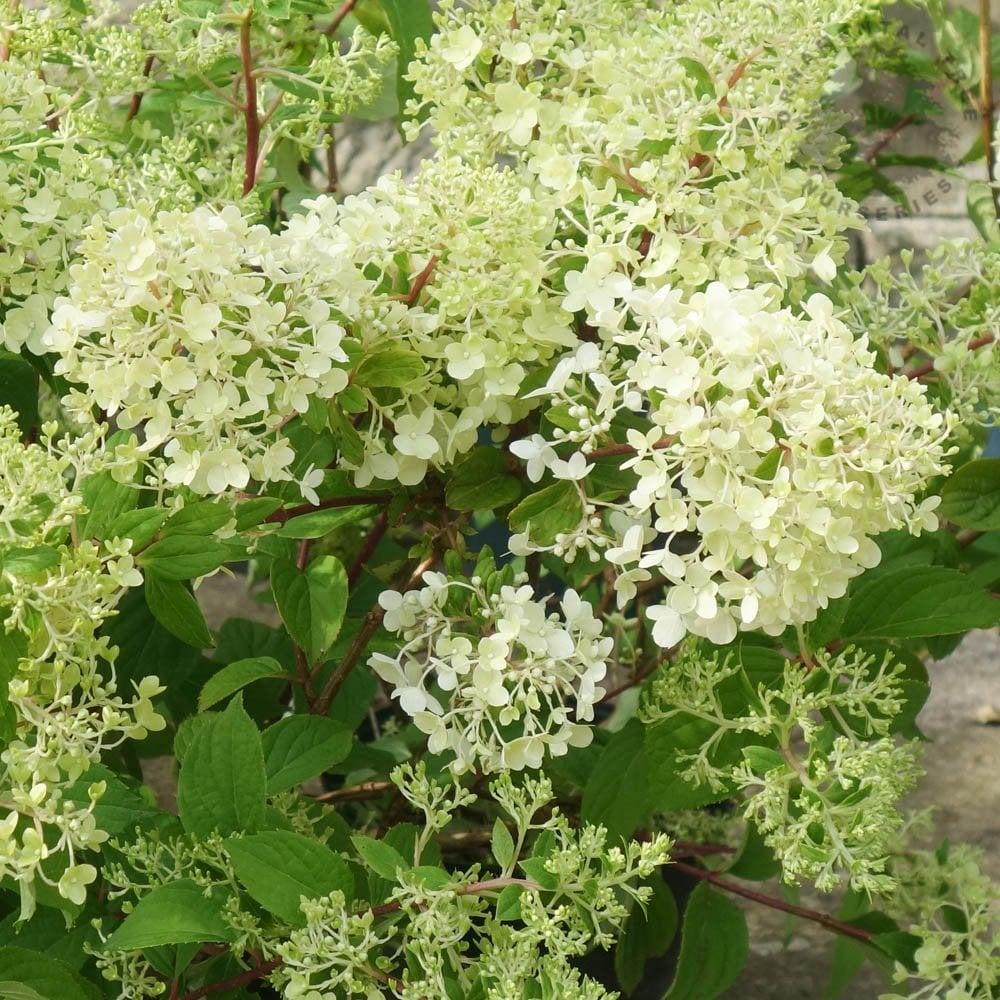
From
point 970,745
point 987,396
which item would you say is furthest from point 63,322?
point 970,745

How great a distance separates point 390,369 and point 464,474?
0.32 feet

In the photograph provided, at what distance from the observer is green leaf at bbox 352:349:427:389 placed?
2.38 ft

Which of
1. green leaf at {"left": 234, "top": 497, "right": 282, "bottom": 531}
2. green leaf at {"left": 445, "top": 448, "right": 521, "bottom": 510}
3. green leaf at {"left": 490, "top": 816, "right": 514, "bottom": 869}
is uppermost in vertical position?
green leaf at {"left": 234, "top": 497, "right": 282, "bottom": 531}

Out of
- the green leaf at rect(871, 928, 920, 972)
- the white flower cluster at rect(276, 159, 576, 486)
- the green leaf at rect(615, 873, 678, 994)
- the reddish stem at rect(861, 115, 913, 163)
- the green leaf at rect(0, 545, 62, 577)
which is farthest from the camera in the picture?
the reddish stem at rect(861, 115, 913, 163)

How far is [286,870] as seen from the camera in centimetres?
70

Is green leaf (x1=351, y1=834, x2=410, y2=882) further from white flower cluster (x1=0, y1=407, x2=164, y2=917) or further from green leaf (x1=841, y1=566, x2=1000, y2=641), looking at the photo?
green leaf (x1=841, y1=566, x2=1000, y2=641)

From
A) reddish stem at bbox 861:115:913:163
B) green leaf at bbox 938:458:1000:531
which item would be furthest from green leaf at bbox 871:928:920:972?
reddish stem at bbox 861:115:913:163

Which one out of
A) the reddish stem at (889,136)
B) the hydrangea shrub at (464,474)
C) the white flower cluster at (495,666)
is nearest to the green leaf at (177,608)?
the hydrangea shrub at (464,474)

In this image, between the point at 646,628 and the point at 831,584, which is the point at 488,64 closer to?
the point at 831,584

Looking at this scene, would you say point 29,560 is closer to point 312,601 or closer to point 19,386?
point 312,601

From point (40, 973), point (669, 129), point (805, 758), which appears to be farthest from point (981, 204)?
point (40, 973)

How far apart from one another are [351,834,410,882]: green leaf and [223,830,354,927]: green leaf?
0.08 ft

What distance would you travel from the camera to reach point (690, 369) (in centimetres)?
66

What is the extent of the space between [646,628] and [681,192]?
1.85ft
